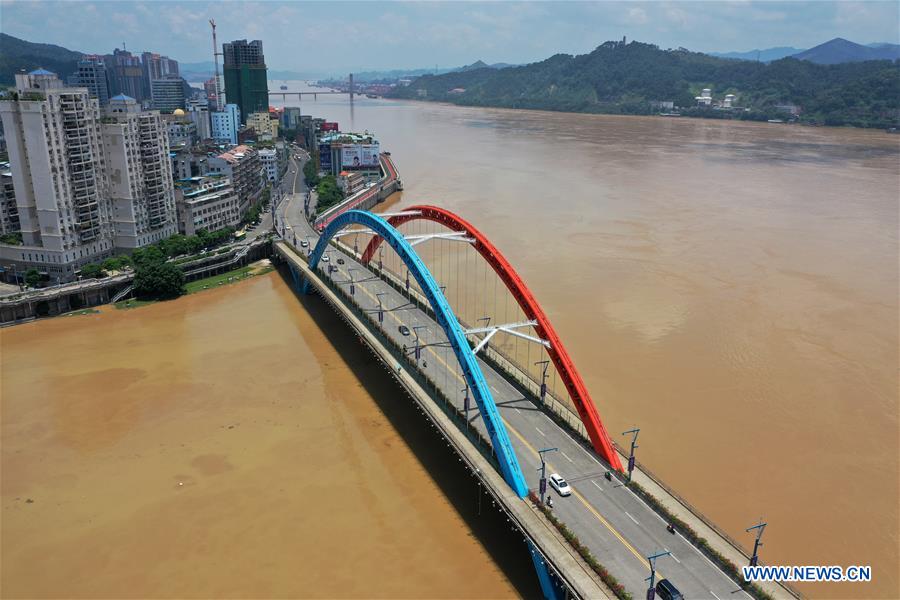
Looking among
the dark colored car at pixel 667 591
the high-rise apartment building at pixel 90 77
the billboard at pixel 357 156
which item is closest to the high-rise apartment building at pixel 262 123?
the billboard at pixel 357 156

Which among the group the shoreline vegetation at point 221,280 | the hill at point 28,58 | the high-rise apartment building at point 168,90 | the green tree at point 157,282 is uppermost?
the hill at point 28,58

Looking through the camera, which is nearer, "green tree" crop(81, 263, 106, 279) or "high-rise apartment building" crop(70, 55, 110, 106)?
"green tree" crop(81, 263, 106, 279)

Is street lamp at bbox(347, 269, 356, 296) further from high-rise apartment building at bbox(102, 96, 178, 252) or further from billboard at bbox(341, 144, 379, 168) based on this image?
billboard at bbox(341, 144, 379, 168)

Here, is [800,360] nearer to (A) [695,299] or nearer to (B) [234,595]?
(A) [695,299]

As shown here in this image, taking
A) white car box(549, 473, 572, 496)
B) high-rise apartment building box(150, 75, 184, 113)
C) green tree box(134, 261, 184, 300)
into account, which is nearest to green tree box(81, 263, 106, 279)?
green tree box(134, 261, 184, 300)

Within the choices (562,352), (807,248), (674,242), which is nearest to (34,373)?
(562,352)

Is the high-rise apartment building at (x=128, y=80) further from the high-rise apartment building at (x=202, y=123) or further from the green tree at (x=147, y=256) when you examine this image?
the green tree at (x=147, y=256)

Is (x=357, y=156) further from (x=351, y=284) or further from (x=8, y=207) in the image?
(x=351, y=284)
